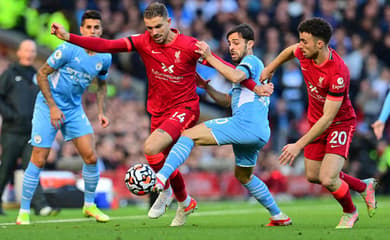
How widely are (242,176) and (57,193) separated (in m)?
5.82

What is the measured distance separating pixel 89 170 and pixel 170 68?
6.51 ft

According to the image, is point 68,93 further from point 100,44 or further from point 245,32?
point 245,32

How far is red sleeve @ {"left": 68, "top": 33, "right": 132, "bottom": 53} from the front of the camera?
8.98 meters

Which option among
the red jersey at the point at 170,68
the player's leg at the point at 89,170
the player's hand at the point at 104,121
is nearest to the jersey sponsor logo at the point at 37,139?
the player's leg at the point at 89,170

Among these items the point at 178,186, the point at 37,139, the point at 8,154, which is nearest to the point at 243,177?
the point at 178,186

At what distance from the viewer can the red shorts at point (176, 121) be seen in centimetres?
926

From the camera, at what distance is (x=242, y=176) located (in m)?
9.78

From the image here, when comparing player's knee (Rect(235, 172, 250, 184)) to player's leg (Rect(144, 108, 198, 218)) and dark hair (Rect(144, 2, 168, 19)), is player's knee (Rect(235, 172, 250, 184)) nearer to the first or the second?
player's leg (Rect(144, 108, 198, 218))

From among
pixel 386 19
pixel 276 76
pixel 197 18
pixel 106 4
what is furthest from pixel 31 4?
pixel 386 19

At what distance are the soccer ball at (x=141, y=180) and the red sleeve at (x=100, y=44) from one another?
140 cm

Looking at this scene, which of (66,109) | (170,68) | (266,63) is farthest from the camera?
(266,63)

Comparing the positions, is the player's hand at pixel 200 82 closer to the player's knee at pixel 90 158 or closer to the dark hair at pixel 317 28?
the dark hair at pixel 317 28

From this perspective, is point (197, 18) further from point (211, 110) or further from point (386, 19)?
point (386, 19)

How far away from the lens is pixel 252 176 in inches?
387
